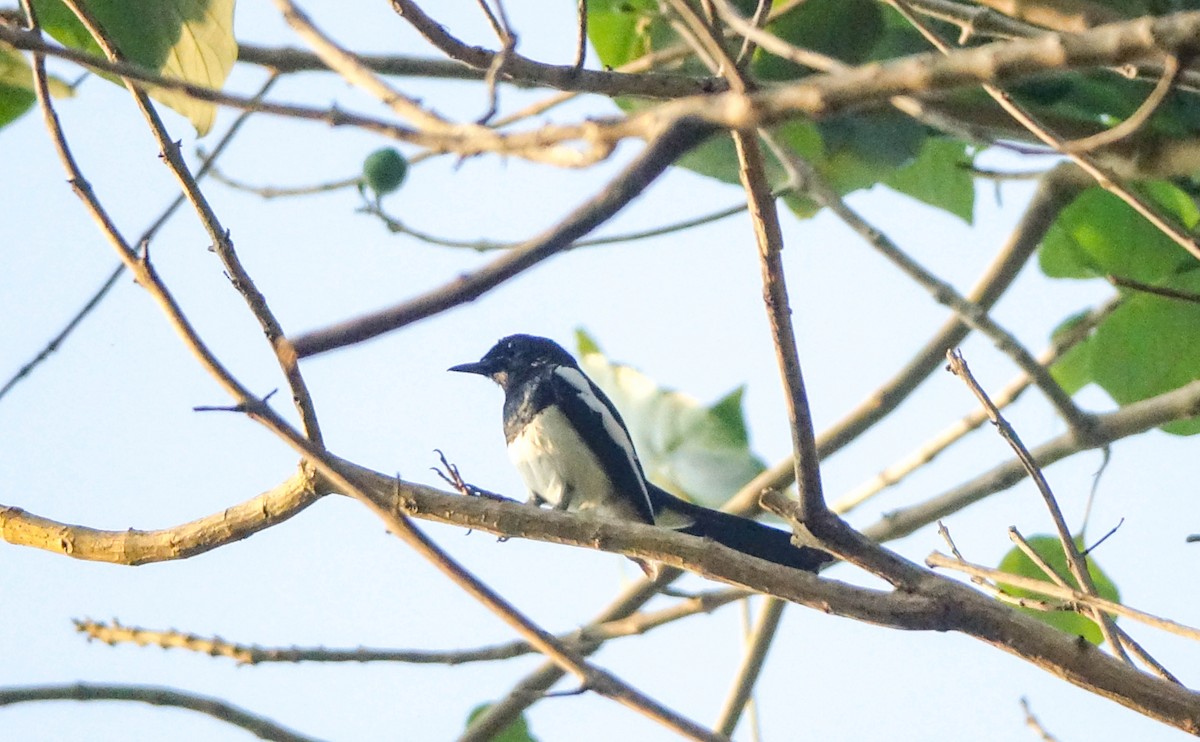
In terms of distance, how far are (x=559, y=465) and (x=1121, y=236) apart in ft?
5.71

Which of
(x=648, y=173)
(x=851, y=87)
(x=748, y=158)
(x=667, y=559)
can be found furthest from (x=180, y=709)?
(x=851, y=87)

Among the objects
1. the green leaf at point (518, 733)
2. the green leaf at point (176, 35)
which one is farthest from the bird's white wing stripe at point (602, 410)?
the green leaf at point (176, 35)

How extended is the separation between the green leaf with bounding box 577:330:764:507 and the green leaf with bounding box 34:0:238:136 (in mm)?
1653

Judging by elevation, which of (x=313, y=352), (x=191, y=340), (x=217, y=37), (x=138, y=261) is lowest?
(x=313, y=352)

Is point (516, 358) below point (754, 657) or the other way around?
the other way around

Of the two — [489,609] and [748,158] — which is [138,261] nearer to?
[489,609]

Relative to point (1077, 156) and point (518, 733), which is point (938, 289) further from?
point (518, 733)

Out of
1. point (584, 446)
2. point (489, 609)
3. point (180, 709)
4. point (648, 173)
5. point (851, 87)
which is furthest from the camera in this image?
point (584, 446)

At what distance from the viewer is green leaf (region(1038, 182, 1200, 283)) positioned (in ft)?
9.75

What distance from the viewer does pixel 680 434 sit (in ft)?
11.8

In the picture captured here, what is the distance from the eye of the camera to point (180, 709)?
2.56m

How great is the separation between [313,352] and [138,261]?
570 mm

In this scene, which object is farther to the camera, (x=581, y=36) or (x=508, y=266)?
(x=581, y=36)

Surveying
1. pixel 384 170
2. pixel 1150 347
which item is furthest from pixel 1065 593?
pixel 1150 347
